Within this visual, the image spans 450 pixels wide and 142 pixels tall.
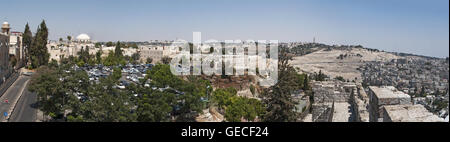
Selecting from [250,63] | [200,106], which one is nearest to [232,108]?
[200,106]

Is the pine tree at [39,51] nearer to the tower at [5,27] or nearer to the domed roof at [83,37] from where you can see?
the tower at [5,27]

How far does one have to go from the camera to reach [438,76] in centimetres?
639

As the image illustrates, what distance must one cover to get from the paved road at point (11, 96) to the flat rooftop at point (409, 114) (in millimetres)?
15817

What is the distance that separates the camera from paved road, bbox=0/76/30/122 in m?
16.4

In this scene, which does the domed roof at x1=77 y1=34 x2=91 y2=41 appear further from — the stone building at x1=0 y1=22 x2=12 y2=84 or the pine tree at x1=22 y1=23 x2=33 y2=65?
the stone building at x1=0 y1=22 x2=12 y2=84

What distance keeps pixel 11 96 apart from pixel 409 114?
73.7 ft

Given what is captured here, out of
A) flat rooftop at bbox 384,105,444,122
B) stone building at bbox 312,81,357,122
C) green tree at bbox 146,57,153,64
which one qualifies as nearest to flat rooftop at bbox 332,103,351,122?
stone building at bbox 312,81,357,122

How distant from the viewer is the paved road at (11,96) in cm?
1639

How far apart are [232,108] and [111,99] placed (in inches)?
256

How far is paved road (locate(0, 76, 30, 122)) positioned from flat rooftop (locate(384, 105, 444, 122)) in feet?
51.9

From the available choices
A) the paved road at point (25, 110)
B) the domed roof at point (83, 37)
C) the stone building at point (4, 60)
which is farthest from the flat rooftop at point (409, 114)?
the domed roof at point (83, 37)

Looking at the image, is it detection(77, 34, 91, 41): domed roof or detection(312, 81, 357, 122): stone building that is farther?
detection(77, 34, 91, 41): domed roof
